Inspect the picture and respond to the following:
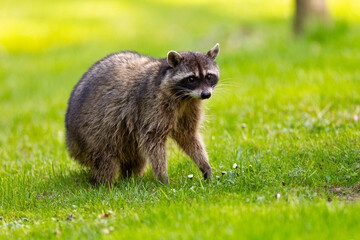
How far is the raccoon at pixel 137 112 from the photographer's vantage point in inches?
228

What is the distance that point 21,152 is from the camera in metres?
8.23

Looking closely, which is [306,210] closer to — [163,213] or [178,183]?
[163,213]

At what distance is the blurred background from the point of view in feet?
26.1

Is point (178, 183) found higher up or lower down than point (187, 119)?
lower down

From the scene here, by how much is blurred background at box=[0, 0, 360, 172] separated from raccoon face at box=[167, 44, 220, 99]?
112cm

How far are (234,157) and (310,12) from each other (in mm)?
7946

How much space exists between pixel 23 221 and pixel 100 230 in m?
1.14

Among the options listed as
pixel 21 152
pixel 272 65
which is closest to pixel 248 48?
pixel 272 65

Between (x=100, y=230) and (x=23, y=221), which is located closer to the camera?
(x=100, y=230)

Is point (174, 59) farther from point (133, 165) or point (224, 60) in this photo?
point (224, 60)

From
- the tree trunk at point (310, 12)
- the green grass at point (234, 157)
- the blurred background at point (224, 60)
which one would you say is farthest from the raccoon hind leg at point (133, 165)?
the tree trunk at point (310, 12)

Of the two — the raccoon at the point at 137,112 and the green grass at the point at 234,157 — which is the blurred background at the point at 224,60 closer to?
the green grass at the point at 234,157

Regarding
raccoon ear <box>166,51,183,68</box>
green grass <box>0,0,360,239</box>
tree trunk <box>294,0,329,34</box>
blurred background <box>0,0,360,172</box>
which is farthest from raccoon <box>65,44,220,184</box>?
tree trunk <box>294,0,329,34</box>

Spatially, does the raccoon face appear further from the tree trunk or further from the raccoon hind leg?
the tree trunk
